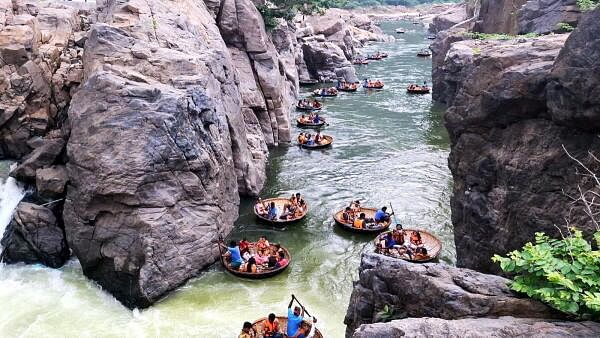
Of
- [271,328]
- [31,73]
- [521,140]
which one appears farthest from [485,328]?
[31,73]

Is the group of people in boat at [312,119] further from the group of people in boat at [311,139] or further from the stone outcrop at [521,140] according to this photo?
the stone outcrop at [521,140]

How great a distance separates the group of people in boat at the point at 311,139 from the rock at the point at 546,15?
40.0ft

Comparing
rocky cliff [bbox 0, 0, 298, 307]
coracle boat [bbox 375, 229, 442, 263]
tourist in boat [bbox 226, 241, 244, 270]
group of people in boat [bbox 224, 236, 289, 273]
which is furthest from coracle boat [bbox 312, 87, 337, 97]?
tourist in boat [bbox 226, 241, 244, 270]

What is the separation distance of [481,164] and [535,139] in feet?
5.70

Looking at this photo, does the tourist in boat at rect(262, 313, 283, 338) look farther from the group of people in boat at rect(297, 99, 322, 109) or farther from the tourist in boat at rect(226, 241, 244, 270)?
the group of people in boat at rect(297, 99, 322, 109)

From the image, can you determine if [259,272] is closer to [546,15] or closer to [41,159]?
[41,159]

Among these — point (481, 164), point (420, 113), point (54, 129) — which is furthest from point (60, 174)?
point (420, 113)

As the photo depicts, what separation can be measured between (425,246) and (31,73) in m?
18.5

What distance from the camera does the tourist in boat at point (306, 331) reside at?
516 inches

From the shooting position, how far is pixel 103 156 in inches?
622

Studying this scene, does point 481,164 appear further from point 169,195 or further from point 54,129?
point 54,129

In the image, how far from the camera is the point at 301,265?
1766 centimetres

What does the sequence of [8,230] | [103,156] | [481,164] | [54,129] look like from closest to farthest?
[481,164]
[103,156]
[8,230]
[54,129]

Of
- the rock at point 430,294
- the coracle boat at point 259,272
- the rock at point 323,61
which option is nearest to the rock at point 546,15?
the coracle boat at point 259,272
